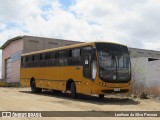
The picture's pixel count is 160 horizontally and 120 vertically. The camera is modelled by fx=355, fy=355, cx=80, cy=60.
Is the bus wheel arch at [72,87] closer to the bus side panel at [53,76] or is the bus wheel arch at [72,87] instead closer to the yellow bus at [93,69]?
the yellow bus at [93,69]

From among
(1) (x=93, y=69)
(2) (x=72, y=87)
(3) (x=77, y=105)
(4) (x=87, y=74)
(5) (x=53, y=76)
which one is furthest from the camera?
(5) (x=53, y=76)

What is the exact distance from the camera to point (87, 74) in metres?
19.8

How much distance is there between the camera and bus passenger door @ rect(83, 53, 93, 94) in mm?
19541

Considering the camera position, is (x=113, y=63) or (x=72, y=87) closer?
(x=113, y=63)

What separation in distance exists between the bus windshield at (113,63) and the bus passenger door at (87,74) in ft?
2.70

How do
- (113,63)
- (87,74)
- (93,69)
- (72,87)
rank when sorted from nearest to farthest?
(93,69) → (113,63) → (87,74) → (72,87)

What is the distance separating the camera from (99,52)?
760 inches

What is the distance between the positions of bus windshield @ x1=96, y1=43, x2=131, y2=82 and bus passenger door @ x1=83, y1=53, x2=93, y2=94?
2.70ft

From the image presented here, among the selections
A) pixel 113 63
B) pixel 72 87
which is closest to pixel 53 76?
pixel 72 87

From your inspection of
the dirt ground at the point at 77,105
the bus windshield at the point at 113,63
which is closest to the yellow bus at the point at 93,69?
the bus windshield at the point at 113,63

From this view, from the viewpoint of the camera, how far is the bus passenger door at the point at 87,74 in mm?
19541

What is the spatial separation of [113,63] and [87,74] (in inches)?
62.8

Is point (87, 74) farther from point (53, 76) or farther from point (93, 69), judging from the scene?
point (53, 76)

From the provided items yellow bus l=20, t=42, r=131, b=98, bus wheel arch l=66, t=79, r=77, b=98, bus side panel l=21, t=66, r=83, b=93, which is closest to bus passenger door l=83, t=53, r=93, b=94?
yellow bus l=20, t=42, r=131, b=98
